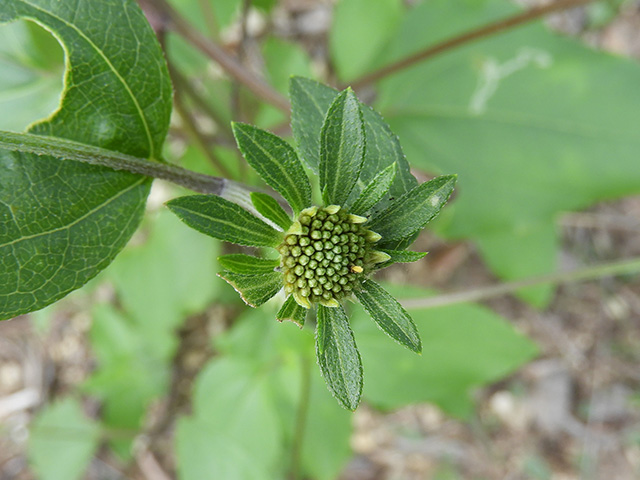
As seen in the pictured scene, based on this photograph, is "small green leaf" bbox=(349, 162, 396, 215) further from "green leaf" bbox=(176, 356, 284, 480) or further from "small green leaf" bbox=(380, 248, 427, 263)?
"green leaf" bbox=(176, 356, 284, 480)

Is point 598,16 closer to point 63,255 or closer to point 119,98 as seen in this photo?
point 119,98

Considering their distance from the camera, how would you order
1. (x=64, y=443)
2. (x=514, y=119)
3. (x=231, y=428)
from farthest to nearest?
(x=64, y=443)
(x=231, y=428)
(x=514, y=119)

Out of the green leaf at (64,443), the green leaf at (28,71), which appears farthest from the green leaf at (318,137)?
the green leaf at (64,443)

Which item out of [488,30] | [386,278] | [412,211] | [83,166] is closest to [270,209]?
[412,211]

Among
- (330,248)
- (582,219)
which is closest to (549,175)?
(582,219)

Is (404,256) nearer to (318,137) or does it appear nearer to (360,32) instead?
(318,137)

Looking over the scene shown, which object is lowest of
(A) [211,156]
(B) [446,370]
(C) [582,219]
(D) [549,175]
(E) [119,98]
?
(E) [119,98]
